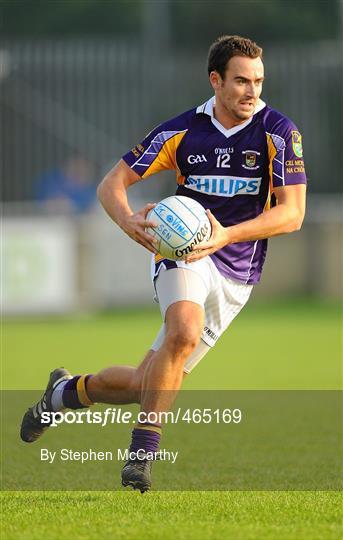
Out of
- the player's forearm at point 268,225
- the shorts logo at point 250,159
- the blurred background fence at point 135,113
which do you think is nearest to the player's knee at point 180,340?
the player's forearm at point 268,225

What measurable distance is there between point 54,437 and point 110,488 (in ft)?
6.62

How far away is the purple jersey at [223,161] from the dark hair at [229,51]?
0.29m

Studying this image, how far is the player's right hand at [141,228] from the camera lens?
6.53 metres

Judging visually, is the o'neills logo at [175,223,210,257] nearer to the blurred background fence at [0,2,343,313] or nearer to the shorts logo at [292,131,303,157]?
the shorts logo at [292,131,303,157]

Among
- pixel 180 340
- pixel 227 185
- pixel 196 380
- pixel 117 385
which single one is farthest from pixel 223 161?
pixel 196 380

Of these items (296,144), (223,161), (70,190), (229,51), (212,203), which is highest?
(229,51)

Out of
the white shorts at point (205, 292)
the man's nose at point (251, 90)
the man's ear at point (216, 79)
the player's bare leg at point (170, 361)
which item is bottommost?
the player's bare leg at point (170, 361)

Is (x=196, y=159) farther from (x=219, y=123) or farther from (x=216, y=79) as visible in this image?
(x=216, y=79)

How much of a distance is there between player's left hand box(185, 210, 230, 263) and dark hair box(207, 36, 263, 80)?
961 millimetres

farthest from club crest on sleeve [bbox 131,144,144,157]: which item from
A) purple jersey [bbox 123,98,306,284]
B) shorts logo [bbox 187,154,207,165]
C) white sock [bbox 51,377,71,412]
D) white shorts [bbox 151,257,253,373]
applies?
→ white sock [bbox 51,377,71,412]

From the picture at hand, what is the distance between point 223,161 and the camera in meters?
6.99

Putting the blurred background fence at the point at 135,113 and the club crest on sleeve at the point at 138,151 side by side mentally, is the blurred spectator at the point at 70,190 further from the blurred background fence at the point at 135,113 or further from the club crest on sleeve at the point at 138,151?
the club crest on sleeve at the point at 138,151

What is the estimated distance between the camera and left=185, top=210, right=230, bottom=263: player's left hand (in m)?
6.29

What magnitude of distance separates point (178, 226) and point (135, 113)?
19973 millimetres
